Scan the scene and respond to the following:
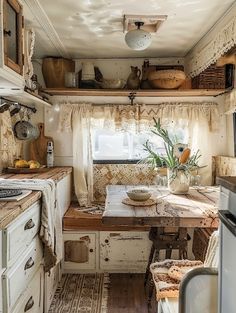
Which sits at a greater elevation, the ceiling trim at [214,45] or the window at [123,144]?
the ceiling trim at [214,45]

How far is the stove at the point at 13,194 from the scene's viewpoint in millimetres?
1714

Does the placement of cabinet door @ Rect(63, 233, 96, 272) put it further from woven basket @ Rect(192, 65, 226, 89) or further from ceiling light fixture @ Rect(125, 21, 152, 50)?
woven basket @ Rect(192, 65, 226, 89)

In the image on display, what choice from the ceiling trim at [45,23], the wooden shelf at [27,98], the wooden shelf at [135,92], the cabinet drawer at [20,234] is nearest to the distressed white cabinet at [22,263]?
the cabinet drawer at [20,234]

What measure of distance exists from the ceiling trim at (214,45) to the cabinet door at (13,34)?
1.43 metres

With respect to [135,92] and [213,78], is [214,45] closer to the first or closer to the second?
[213,78]

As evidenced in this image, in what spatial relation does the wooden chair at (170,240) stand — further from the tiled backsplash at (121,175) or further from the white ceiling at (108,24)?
the white ceiling at (108,24)

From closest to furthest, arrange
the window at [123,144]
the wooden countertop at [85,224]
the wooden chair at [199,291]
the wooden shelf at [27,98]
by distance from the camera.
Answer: the wooden chair at [199,291] → the wooden shelf at [27,98] → the wooden countertop at [85,224] → the window at [123,144]

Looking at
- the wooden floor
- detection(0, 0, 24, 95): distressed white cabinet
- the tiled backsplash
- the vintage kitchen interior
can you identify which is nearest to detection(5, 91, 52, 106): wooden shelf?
the vintage kitchen interior

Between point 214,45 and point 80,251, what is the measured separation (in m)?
2.18

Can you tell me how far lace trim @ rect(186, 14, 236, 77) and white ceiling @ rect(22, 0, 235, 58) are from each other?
4.4 inches

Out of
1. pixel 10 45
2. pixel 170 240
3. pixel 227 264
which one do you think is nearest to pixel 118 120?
pixel 170 240

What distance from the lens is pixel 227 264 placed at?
104cm

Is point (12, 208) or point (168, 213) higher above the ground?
point (12, 208)

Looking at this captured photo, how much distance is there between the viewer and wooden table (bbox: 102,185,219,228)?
192 cm
